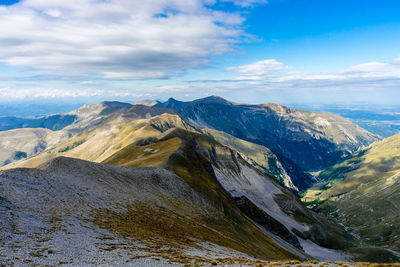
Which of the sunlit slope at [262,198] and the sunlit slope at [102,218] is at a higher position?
the sunlit slope at [102,218]

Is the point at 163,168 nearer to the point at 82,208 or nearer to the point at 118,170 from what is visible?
the point at 118,170

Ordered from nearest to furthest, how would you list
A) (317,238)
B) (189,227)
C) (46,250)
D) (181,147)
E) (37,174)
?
(46,250) < (37,174) < (189,227) < (181,147) < (317,238)

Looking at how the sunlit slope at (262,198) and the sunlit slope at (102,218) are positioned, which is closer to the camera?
the sunlit slope at (102,218)

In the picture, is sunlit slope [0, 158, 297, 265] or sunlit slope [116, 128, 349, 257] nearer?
sunlit slope [0, 158, 297, 265]

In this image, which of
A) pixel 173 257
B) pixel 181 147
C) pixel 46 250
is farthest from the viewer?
pixel 181 147

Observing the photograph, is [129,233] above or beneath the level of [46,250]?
beneath

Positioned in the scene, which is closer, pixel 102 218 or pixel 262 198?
pixel 102 218

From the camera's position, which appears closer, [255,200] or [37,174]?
[37,174]

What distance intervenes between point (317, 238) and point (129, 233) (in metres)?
165

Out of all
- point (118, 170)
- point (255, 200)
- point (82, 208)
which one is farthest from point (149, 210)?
point (255, 200)

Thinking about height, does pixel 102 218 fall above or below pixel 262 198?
above

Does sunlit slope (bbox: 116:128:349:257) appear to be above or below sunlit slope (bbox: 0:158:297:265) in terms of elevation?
below

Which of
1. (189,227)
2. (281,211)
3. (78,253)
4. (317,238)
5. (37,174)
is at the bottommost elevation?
(317,238)

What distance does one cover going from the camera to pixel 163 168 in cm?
8281
